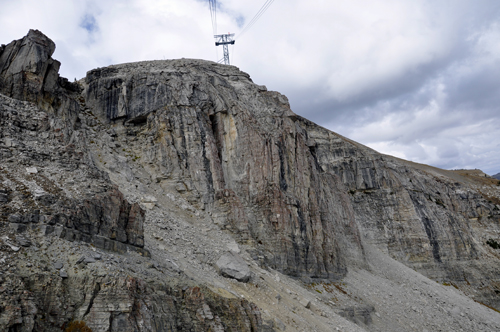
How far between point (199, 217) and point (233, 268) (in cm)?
838

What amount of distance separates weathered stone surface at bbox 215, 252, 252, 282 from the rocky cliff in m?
0.10

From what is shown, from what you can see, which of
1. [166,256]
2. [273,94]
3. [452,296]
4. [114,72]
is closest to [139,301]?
[166,256]

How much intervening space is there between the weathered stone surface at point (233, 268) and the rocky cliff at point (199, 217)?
10cm

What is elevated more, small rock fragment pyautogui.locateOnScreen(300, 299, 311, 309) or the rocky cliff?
the rocky cliff

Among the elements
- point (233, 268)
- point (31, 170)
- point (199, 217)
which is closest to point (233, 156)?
point (199, 217)

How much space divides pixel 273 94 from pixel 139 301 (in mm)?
39539

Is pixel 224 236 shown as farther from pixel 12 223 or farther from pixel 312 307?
pixel 12 223

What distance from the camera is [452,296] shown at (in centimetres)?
4738

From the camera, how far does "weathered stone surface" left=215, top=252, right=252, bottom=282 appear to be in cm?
2500

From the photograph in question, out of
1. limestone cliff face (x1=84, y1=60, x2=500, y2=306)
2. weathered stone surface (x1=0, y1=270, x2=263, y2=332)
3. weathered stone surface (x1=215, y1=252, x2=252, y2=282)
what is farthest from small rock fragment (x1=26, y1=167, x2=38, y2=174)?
limestone cliff face (x1=84, y1=60, x2=500, y2=306)

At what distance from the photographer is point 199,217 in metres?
32.6

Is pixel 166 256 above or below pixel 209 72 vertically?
below

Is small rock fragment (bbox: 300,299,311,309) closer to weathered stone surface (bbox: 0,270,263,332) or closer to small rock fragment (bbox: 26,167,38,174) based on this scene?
weathered stone surface (bbox: 0,270,263,332)

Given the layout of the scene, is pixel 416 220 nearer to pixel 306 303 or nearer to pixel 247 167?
pixel 247 167
